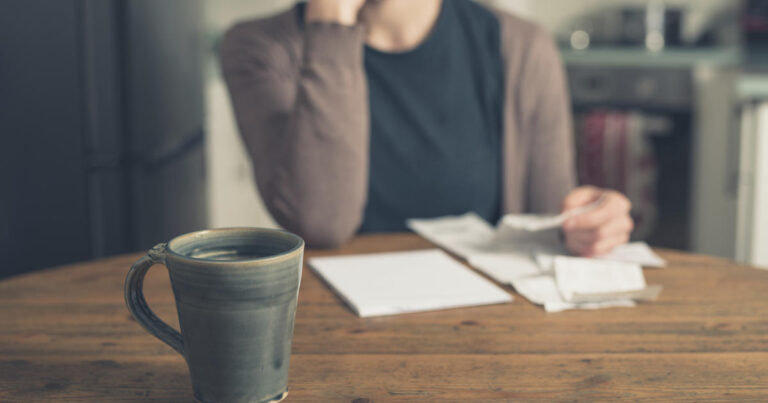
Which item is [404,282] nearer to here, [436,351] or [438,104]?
[436,351]

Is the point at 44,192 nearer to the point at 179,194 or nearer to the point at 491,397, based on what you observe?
the point at 179,194

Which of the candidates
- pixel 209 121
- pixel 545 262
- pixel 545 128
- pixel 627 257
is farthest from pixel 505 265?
pixel 209 121

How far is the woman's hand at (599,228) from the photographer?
31.5 inches

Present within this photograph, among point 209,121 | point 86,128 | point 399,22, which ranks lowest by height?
point 209,121

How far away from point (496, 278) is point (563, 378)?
0.85 feet

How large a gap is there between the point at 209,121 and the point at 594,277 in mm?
2108

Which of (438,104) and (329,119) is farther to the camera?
(438,104)

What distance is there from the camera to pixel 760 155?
214cm

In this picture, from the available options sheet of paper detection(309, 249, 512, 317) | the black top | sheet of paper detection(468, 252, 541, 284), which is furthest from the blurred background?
sheet of paper detection(468, 252, 541, 284)

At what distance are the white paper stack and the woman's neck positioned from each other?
426 mm

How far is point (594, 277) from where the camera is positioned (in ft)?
2.31

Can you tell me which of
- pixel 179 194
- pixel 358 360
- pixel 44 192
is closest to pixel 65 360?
pixel 358 360

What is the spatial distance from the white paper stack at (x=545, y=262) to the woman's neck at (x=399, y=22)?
426 millimetres

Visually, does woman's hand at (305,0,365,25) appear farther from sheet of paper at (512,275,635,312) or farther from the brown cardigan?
sheet of paper at (512,275,635,312)
